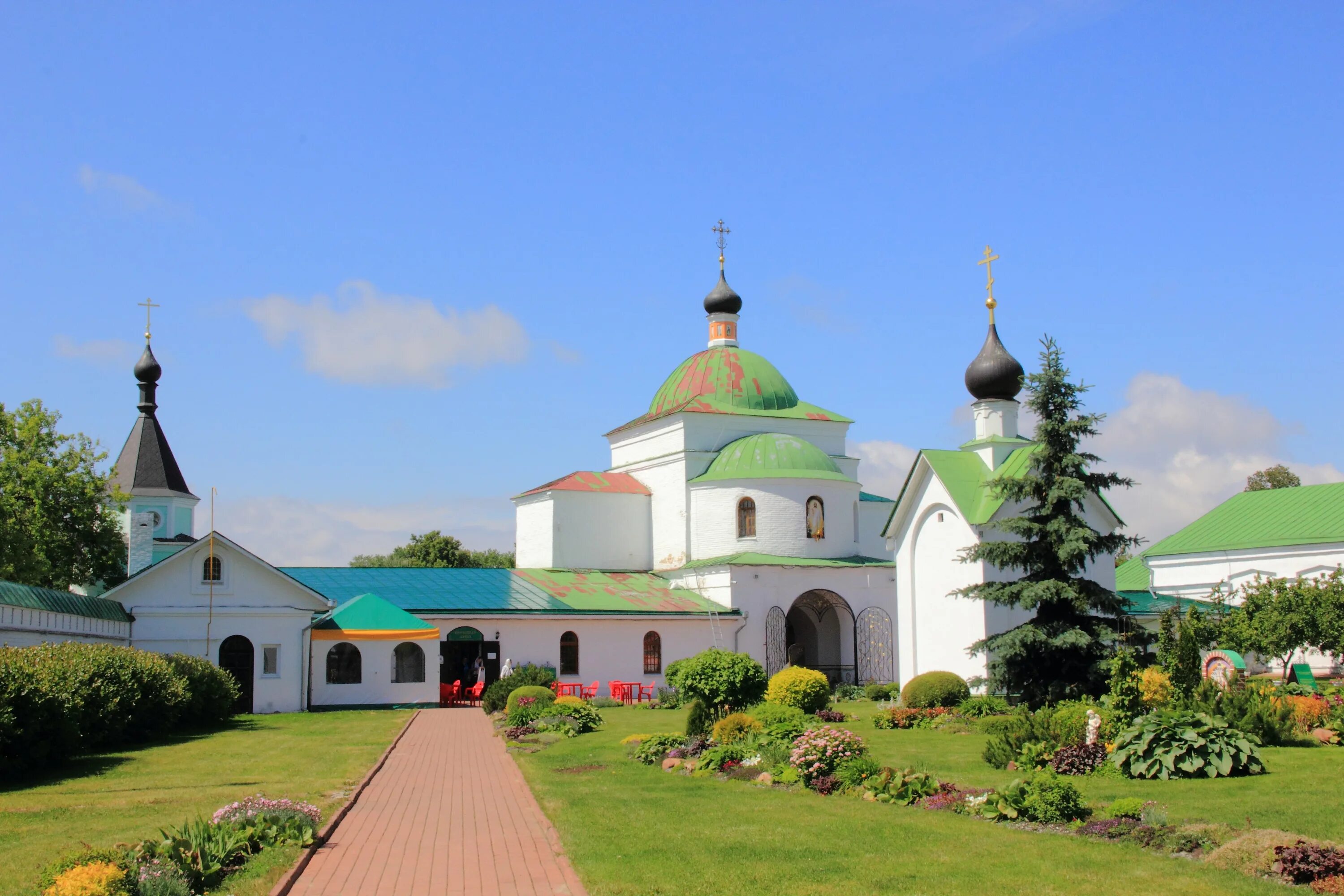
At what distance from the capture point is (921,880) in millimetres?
9602

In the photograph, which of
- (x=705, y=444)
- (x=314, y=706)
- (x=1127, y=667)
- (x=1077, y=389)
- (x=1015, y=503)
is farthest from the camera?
(x=705, y=444)

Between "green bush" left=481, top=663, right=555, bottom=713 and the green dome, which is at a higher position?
the green dome

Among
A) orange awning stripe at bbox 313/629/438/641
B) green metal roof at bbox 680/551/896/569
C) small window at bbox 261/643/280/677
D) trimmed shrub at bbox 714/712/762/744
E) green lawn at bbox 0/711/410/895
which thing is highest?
green metal roof at bbox 680/551/896/569

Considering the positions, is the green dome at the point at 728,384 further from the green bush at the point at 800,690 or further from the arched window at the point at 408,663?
the green bush at the point at 800,690

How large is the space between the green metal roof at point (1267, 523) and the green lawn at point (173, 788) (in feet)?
109

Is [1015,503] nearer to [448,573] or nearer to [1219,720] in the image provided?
[1219,720]

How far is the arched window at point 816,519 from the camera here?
140 feet

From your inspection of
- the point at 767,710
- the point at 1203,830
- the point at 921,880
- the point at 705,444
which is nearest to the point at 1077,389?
the point at 767,710

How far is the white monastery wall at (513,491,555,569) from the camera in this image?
4459 centimetres

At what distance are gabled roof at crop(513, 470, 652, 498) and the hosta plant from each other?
31.1 m

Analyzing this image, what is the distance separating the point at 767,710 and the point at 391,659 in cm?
1757

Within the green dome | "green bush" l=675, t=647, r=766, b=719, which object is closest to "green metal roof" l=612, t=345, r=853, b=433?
the green dome

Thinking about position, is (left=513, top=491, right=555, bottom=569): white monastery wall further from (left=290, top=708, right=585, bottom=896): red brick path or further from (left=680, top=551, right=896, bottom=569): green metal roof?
(left=290, top=708, right=585, bottom=896): red brick path

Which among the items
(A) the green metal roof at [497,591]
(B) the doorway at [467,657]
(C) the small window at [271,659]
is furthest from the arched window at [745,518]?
(C) the small window at [271,659]
